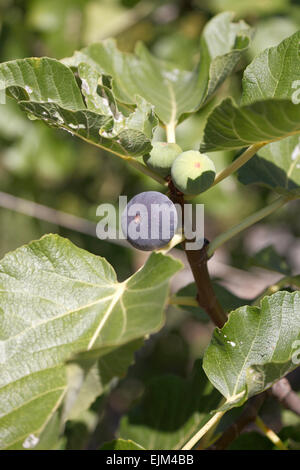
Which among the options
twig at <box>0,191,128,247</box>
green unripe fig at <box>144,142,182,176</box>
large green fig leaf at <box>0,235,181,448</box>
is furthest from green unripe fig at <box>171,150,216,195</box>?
twig at <box>0,191,128,247</box>

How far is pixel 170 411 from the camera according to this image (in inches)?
53.4

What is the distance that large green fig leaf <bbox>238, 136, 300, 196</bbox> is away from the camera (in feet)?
3.98

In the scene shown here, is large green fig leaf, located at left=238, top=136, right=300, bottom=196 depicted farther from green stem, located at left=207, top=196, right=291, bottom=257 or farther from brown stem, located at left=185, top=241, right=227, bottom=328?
brown stem, located at left=185, top=241, right=227, bottom=328

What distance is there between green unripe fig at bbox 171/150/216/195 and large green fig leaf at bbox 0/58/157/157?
0.07m

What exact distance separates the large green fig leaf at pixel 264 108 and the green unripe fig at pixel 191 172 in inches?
1.9

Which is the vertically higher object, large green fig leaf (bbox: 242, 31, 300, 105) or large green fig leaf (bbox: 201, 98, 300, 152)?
large green fig leaf (bbox: 242, 31, 300, 105)

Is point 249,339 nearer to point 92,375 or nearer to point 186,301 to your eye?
point 186,301

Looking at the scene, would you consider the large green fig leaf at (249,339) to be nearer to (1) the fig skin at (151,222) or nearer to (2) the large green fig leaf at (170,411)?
(1) the fig skin at (151,222)

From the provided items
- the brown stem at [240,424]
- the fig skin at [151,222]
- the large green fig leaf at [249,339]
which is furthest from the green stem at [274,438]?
the fig skin at [151,222]

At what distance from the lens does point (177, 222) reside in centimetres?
91

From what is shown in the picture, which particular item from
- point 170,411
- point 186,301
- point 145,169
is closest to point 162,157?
point 145,169

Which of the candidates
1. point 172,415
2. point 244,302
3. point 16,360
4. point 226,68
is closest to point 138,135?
point 226,68

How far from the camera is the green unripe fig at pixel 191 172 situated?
2.92 ft

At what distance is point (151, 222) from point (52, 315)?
0.76 ft
